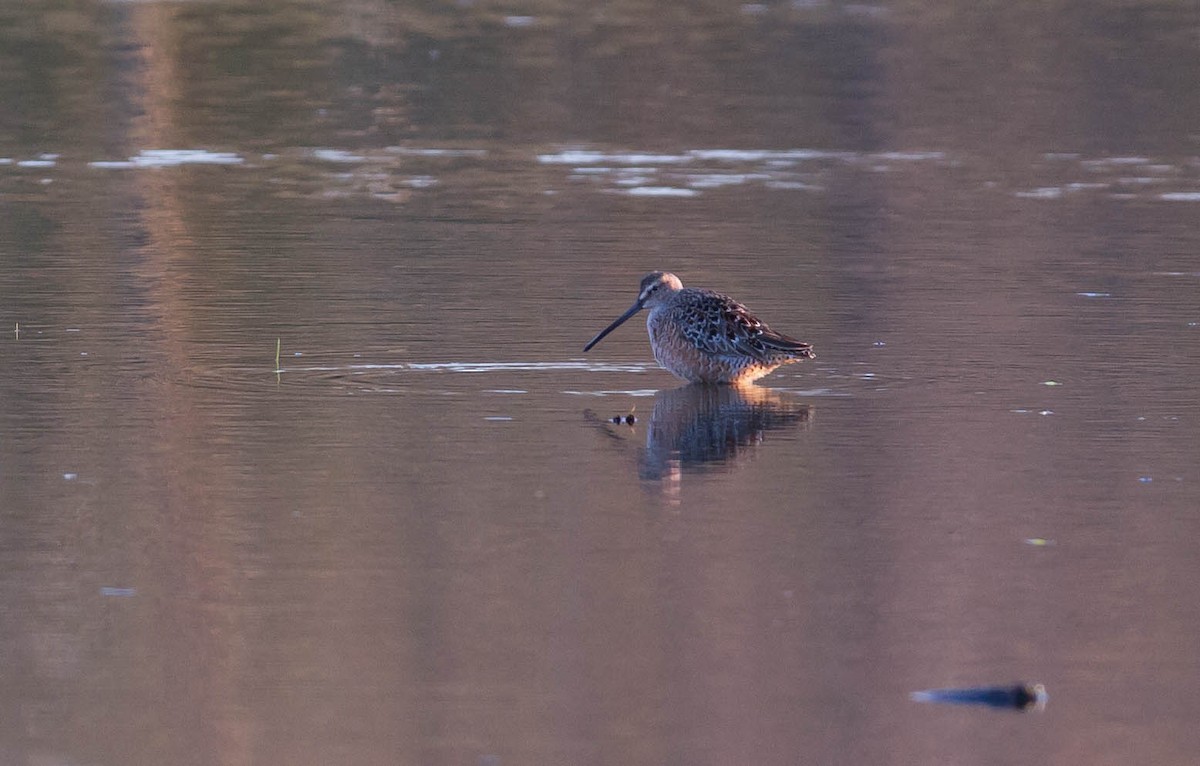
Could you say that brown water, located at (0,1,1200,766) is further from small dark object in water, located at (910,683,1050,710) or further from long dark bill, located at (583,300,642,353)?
long dark bill, located at (583,300,642,353)

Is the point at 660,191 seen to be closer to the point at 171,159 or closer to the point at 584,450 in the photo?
the point at 171,159

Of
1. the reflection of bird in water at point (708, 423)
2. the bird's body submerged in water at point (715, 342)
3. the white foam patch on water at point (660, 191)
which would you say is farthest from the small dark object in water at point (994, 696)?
the white foam patch on water at point (660, 191)

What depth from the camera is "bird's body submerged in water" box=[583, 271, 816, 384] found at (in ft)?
39.4

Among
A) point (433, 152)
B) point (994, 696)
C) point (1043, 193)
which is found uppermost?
point (994, 696)

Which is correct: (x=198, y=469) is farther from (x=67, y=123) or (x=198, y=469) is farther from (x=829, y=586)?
(x=67, y=123)

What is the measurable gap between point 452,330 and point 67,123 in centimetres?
1287

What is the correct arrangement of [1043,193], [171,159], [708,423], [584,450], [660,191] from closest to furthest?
[584,450] → [708,423] → [1043,193] → [660,191] → [171,159]

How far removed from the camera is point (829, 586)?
794 cm

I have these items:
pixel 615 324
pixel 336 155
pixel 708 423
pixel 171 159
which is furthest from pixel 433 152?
pixel 708 423

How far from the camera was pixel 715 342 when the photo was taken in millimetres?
12039

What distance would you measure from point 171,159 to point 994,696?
16.8 metres

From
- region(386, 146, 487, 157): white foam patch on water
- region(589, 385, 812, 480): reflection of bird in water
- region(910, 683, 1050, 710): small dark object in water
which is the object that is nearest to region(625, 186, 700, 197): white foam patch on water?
region(386, 146, 487, 157): white foam patch on water

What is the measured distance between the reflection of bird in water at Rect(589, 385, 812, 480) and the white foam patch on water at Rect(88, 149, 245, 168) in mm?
10993

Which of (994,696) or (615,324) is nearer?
(994,696)
